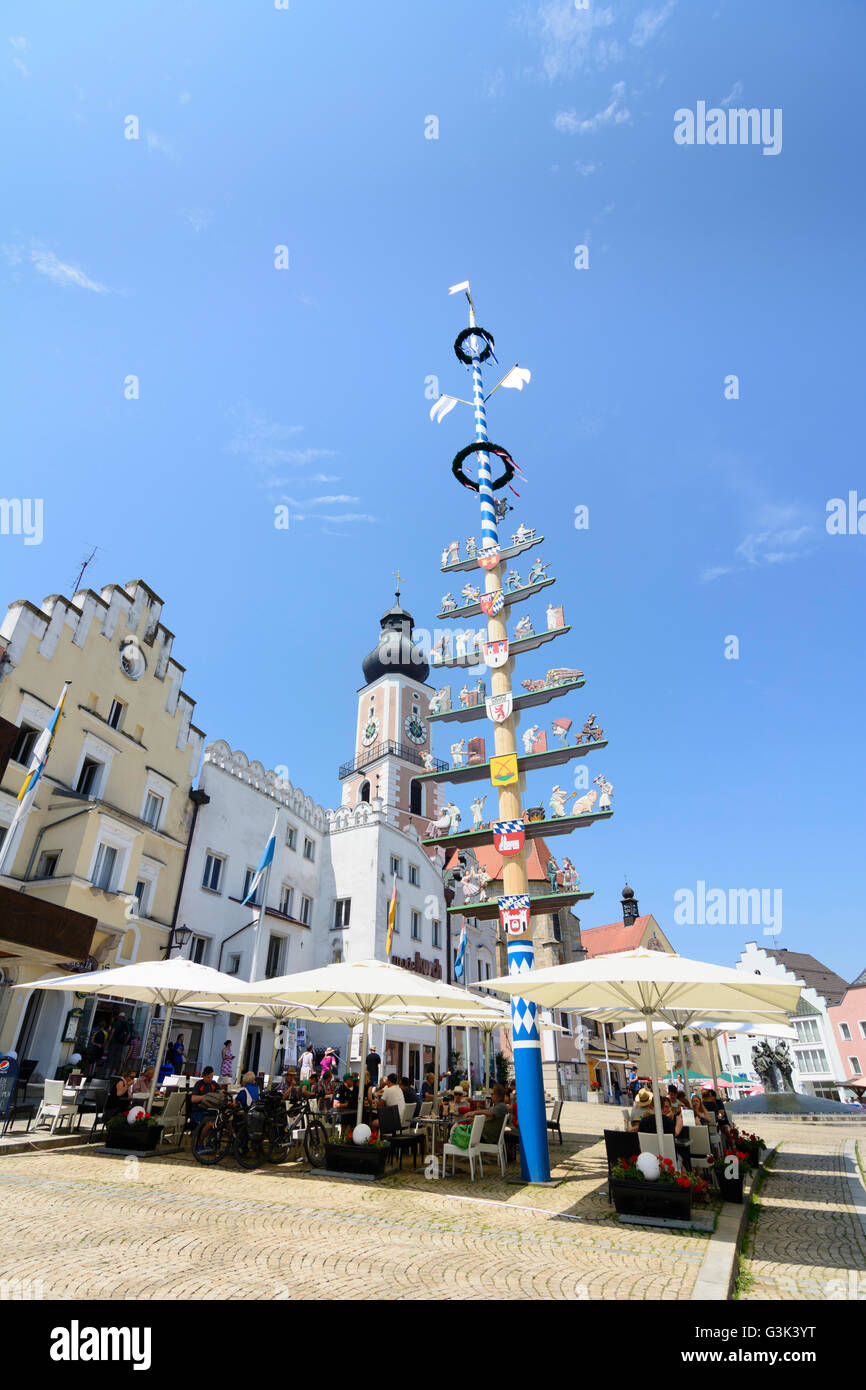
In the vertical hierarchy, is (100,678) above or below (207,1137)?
above

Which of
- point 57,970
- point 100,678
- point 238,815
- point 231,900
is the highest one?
point 100,678

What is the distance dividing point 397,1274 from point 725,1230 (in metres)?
4.52

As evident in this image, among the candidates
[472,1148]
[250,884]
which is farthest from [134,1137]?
[250,884]

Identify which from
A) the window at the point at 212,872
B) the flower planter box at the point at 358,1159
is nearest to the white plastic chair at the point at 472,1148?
the flower planter box at the point at 358,1159

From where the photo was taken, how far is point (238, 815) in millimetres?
29156

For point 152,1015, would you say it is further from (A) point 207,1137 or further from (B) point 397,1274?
(B) point 397,1274

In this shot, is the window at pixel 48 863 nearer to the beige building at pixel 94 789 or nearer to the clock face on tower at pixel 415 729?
the beige building at pixel 94 789

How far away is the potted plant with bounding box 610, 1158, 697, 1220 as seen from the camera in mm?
8586

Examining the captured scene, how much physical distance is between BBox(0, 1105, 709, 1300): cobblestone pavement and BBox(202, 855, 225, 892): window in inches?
604

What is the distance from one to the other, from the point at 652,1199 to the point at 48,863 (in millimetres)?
18772

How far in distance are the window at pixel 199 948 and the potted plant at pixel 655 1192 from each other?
20.2m

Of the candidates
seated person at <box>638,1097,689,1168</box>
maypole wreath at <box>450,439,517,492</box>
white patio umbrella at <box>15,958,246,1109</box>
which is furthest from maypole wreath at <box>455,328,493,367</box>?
seated person at <box>638,1097,689,1168</box>
